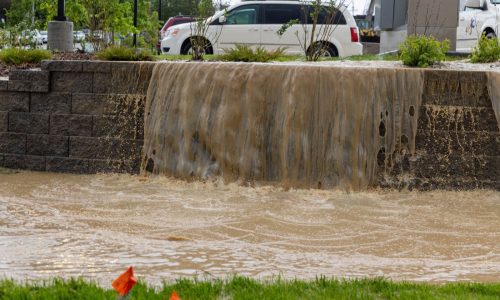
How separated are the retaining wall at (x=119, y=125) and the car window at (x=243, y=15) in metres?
9.07

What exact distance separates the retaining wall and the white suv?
791cm

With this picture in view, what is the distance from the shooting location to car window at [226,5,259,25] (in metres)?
20.2

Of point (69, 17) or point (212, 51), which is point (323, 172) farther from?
point (69, 17)

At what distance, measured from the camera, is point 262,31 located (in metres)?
20.4

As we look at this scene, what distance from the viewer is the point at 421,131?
1027 cm

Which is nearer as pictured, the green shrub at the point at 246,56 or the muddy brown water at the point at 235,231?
the muddy brown water at the point at 235,231

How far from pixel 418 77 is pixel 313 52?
3.42m

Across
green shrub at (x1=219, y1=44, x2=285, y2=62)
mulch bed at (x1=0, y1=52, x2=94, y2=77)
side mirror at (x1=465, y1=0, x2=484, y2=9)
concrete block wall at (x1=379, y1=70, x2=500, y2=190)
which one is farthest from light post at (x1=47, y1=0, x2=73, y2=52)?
side mirror at (x1=465, y1=0, x2=484, y2=9)

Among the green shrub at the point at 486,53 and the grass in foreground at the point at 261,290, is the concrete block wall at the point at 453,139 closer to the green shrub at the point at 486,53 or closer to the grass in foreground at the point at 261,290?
the green shrub at the point at 486,53

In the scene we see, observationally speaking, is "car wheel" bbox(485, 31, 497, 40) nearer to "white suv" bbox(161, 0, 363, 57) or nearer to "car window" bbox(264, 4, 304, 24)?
"white suv" bbox(161, 0, 363, 57)

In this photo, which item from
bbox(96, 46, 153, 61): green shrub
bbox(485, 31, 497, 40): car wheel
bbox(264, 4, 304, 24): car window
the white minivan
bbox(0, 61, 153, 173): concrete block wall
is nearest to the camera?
bbox(0, 61, 153, 173): concrete block wall

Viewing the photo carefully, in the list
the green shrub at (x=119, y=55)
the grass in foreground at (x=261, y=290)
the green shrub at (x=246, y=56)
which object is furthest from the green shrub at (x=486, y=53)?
the grass in foreground at (x=261, y=290)

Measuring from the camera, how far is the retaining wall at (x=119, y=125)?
1019cm

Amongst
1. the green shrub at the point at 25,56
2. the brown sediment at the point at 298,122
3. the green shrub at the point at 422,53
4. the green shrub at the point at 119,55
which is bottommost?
the brown sediment at the point at 298,122
